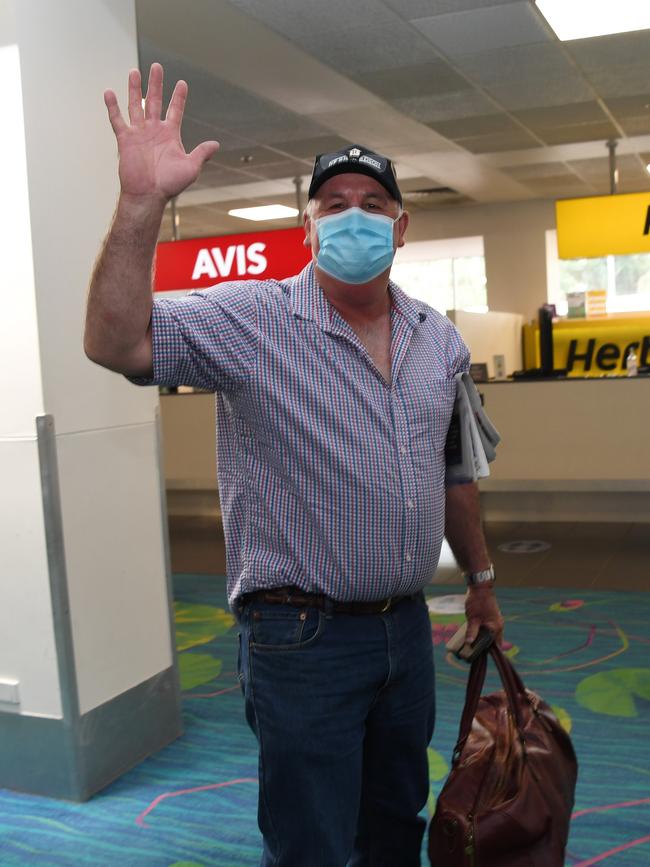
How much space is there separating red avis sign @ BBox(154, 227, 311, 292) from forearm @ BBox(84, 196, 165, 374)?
439 centimetres

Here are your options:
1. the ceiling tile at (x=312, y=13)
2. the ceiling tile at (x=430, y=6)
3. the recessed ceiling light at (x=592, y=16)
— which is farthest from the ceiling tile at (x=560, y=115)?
the ceiling tile at (x=312, y=13)

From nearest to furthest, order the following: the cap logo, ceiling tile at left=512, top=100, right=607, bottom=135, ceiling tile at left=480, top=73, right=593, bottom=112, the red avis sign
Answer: the cap logo < the red avis sign < ceiling tile at left=480, top=73, right=593, bottom=112 < ceiling tile at left=512, top=100, right=607, bottom=135

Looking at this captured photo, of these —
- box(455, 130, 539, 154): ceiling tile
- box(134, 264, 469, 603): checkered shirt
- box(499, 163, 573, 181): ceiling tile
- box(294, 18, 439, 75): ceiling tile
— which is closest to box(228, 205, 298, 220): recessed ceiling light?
box(499, 163, 573, 181): ceiling tile

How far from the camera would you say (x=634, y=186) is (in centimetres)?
1170

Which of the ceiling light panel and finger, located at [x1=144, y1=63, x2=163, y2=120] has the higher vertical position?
the ceiling light panel

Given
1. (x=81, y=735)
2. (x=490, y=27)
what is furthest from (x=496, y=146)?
(x=81, y=735)

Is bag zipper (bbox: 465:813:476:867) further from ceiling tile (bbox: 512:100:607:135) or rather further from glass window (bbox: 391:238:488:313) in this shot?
glass window (bbox: 391:238:488:313)

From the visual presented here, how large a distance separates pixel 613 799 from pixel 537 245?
1093cm

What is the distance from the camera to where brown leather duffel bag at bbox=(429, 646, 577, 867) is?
60.2 inches

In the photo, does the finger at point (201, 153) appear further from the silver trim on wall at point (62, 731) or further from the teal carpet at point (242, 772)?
→ the teal carpet at point (242, 772)

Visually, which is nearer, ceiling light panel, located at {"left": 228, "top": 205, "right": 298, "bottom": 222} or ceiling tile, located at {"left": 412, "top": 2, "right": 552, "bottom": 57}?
ceiling tile, located at {"left": 412, "top": 2, "right": 552, "bottom": 57}

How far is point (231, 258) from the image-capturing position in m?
5.99

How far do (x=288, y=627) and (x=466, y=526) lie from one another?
514 mm

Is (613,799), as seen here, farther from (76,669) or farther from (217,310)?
(217,310)
